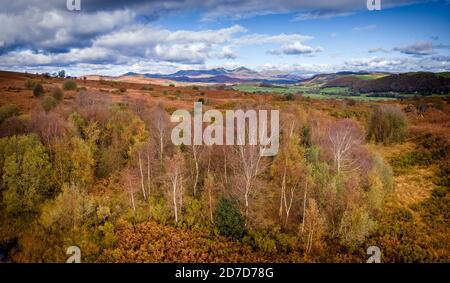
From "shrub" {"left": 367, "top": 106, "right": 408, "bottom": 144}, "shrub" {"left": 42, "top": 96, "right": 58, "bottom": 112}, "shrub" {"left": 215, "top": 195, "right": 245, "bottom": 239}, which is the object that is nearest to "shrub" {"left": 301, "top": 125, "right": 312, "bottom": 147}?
"shrub" {"left": 215, "top": 195, "right": 245, "bottom": 239}

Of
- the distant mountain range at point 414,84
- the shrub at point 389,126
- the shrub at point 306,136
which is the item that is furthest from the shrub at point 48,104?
the distant mountain range at point 414,84

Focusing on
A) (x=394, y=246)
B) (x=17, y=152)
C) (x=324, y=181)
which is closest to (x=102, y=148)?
(x=17, y=152)

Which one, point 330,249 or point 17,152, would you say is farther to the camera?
point 17,152

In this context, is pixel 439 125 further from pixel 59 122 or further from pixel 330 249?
pixel 59 122

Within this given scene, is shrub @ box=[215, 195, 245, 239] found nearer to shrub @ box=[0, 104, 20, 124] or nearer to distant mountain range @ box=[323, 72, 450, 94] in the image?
shrub @ box=[0, 104, 20, 124]

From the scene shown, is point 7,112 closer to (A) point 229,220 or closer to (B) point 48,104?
(B) point 48,104

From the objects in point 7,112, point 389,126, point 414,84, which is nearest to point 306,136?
point 389,126

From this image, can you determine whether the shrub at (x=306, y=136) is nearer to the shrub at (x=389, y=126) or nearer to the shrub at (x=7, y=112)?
the shrub at (x=389, y=126)
